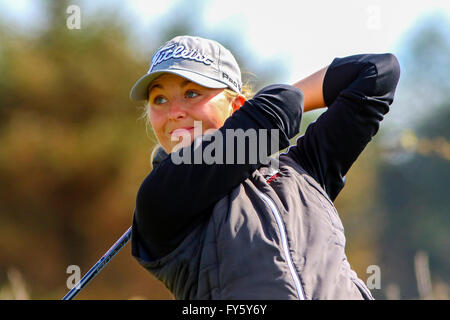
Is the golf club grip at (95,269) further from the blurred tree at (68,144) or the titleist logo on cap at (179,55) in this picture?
the blurred tree at (68,144)

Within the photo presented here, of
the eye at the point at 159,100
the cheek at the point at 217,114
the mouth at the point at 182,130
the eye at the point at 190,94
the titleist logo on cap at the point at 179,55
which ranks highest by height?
the titleist logo on cap at the point at 179,55

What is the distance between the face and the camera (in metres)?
1.52

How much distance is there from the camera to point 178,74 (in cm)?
149

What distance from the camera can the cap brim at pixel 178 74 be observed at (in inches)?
59.0

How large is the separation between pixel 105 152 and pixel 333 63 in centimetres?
620

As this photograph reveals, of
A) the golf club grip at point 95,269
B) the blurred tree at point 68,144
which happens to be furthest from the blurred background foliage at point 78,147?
the golf club grip at point 95,269

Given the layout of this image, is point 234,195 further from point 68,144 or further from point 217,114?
point 68,144

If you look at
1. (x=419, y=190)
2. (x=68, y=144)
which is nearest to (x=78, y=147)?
(x=68, y=144)

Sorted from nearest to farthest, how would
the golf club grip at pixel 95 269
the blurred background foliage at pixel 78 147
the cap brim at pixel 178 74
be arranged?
1. the cap brim at pixel 178 74
2. the golf club grip at pixel 95 269
3. the blurred background foliage at pixel 78 147

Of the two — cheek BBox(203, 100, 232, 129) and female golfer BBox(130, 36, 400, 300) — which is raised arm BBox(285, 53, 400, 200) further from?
cheek BBox(203, 100, 232, 129)

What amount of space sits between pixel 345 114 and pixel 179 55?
466 millimetres
